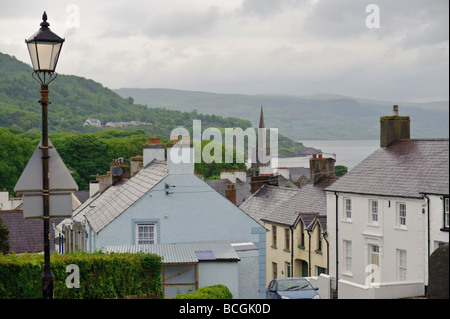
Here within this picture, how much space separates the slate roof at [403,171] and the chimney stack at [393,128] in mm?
465

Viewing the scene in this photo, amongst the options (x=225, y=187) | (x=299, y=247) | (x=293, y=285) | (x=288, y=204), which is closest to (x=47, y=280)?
(x=293, y=285)

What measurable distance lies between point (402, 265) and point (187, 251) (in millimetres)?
13946

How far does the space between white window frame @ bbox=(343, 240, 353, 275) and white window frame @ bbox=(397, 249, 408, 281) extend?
12.8ft

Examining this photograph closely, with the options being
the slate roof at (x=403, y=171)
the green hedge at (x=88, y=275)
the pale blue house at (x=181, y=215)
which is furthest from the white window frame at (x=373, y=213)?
the green hedge at (x=88, y=275)

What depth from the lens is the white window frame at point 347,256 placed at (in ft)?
113

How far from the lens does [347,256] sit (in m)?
35.0

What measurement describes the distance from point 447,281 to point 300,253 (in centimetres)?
3350

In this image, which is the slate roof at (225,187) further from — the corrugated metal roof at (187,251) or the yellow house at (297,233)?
the corrugated metal roof at (187,251)
